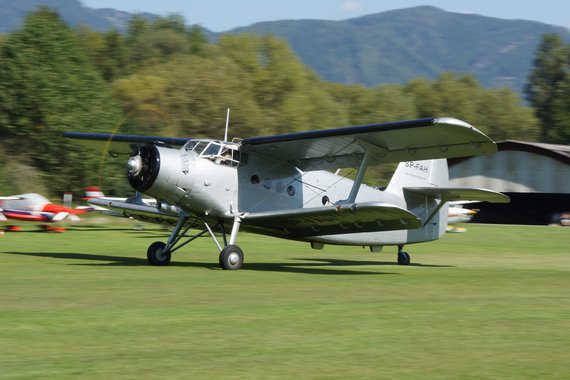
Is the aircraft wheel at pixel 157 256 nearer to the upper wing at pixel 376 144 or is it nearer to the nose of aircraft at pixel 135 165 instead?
the nose of aircraft at pixel 135 165

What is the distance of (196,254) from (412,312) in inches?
493

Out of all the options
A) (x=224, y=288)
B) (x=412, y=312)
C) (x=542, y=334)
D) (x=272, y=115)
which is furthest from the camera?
(x=272, y=115)

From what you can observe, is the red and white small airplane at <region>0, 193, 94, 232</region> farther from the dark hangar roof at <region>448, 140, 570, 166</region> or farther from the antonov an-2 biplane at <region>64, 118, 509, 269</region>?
the dark hangar roof at <region>448, 140, 570, 166</region>

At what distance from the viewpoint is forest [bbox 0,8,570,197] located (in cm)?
5259

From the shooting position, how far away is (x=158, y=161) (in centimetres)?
1560

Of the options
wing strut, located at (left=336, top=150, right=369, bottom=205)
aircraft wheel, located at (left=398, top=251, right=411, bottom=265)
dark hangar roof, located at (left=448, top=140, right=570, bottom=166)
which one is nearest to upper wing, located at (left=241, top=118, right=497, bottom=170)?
wing strut, located at (left=336, top=150, right=369, bottom=205)

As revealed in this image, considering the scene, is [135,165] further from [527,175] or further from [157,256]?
[527,175]

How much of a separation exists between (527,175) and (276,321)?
158 feet

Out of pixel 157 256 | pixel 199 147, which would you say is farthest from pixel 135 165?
pixel 157 256

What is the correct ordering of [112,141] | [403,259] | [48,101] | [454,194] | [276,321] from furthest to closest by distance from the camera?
[48,101], [403,259], [112,141], [454,194], [276,321]

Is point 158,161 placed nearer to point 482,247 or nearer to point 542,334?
point 542,334

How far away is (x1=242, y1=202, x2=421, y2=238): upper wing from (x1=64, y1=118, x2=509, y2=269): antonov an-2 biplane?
0.02 metres

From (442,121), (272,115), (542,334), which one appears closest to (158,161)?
(442,121)

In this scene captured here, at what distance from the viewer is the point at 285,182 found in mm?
17828
